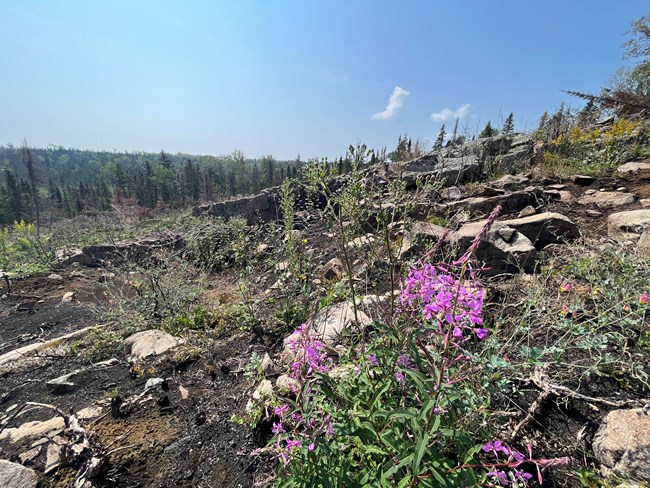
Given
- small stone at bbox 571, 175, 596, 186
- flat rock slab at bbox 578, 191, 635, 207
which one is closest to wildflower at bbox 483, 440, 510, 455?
flat rock slab at bbox 578, 191, 635, 207

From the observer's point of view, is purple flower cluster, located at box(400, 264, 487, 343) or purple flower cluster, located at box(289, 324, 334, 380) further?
purple flower cluster, located at box(289, 324, 334, 380)

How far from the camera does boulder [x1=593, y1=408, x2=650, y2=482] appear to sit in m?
1.38

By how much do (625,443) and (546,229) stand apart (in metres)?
2.76

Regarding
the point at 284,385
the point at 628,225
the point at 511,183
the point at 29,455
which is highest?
the point at 511,183

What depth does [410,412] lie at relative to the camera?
1.09 metres

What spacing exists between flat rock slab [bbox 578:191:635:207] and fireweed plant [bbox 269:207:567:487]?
4902 millimetres

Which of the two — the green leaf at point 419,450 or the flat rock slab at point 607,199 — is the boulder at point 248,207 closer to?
the flat rock slab at point 607,199

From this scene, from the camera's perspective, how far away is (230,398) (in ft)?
8.14

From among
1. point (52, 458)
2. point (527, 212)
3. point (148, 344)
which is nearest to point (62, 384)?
point (148, 344)

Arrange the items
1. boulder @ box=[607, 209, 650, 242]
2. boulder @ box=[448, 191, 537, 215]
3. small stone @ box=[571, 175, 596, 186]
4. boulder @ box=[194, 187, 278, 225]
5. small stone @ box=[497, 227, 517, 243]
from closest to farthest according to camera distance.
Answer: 1. boulder @ box=[607, 209, 650, 242]
2. small stone @ box=[497, 227, 517, 243]
3. boulder @ box=[448, 191, 537, 215]
4. small stone @ box=[571, 175, 596, 186]
5. boulder @ box=[194, 187, 278, 225]

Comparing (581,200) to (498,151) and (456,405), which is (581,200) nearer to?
(498,151)

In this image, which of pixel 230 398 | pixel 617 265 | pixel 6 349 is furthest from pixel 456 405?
pixel 6 349

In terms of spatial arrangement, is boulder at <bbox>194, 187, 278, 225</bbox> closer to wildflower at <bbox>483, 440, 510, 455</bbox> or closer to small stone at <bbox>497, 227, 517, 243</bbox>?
small stone at <bbox>497, 227, 517, 243</bbox>

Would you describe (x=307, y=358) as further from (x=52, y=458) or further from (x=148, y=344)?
(x=148, y=344)
